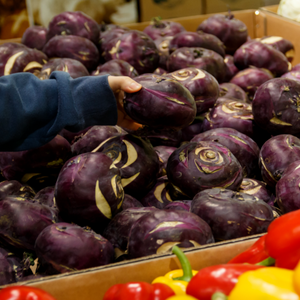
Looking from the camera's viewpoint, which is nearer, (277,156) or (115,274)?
(115,274)

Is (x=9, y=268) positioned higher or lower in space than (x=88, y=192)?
lower

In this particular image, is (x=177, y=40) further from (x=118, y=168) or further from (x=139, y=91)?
(x=118, y=168)

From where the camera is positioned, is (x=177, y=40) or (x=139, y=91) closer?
(x=139, y=91)

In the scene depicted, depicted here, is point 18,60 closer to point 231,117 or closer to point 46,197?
point 46,197

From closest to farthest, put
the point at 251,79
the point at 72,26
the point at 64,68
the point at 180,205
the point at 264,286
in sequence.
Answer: the point at 264,286
the point at 180,205
the point at 64,68
the point at 251,79
the point at 72,26

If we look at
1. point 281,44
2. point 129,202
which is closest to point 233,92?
point 281,44

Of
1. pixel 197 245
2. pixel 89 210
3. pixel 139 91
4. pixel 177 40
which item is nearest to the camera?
pixel 197 245

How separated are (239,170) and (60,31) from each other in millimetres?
1365

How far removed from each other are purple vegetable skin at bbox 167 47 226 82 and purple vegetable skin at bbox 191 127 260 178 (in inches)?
20.2

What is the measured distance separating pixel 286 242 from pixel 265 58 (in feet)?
4.90

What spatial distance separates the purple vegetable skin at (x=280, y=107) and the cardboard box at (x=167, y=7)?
2938mm

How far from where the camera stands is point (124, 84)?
1.15m

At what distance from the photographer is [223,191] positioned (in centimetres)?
105

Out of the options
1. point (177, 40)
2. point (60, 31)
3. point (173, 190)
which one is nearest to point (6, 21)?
point (60, 31)
